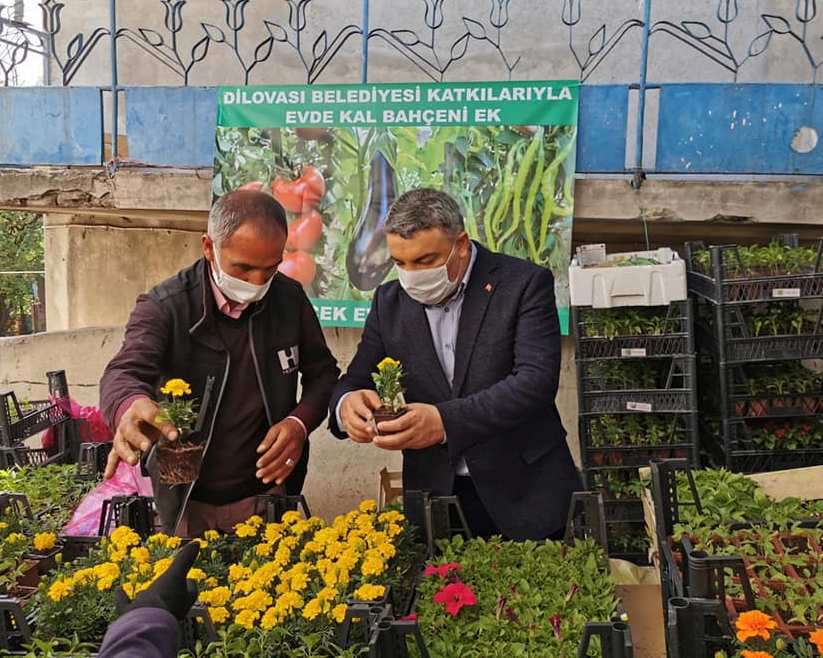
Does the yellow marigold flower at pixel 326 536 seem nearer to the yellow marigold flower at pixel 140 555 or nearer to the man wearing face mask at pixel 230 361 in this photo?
the man wearing face mask at pixel 230 361

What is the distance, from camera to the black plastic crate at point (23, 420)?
11.8 feet

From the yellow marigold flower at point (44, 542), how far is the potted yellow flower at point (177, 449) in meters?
0.41

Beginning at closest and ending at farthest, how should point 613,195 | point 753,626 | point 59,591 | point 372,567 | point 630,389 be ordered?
point 753,626 < point 59,591 < point 372,567 < point 630,389 < point 613,195

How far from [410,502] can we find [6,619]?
103 cm

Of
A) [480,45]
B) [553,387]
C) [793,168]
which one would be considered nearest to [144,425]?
[553,387]

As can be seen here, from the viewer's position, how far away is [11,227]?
40.2ft

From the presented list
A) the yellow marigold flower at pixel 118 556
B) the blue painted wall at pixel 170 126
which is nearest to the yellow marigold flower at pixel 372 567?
the yellow marigold flower at pixel 118 556

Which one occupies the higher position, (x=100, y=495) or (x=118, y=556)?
(x=118, y=556)

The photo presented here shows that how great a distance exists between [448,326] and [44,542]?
1.31 meters

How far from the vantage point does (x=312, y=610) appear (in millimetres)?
1467

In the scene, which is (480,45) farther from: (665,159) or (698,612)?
(698,612)

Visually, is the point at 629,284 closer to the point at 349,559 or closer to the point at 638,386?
the point at 638,386

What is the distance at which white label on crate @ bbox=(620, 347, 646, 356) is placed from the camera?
365 centimetres

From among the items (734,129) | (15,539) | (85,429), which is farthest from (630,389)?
(85,429)
